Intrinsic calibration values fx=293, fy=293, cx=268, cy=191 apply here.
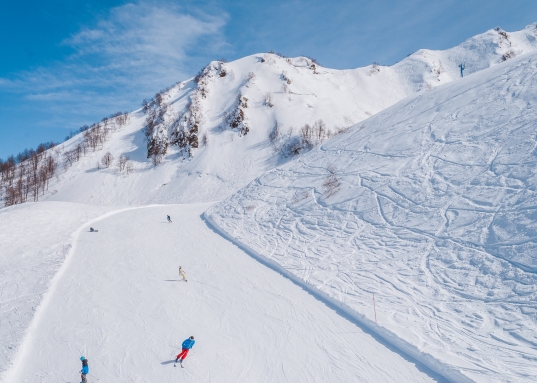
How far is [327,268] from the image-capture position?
1234cm

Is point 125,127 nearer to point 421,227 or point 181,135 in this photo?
point 181,135

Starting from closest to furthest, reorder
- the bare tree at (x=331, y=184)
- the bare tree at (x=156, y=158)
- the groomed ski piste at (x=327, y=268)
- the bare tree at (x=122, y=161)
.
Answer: the groomed ski piste at (x=327, y=268) → the bare tree at (x=331, y=184) → the bare tree at (x=122, y=161) → the bare tree at (x=156, y=158)

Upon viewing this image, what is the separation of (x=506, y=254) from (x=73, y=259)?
760 inches

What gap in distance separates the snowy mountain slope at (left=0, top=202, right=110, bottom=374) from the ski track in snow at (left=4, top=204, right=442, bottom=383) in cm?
63

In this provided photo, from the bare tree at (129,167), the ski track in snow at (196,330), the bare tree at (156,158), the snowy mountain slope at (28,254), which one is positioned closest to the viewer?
the ski track in snow at (196,330)

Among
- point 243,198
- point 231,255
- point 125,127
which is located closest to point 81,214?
point 243,198

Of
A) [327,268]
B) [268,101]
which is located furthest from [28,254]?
[268,101]

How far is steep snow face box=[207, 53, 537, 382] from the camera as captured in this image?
8.09m

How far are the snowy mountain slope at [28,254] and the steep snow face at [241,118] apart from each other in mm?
16101

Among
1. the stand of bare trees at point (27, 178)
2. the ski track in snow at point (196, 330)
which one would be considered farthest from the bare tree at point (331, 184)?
the stand of bare trees at point (27, 178)

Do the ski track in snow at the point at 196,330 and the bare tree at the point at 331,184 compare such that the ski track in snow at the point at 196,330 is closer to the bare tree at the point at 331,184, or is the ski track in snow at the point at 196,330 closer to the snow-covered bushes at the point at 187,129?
the bare tree at the point at 331,184

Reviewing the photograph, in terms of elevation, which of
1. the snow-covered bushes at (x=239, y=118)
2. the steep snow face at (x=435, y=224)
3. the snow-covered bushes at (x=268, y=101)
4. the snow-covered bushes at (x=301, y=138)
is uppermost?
the snow-covered bushes at (x=268, y=101)

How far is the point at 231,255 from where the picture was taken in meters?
15.3

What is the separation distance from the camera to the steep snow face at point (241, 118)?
44188 mm
